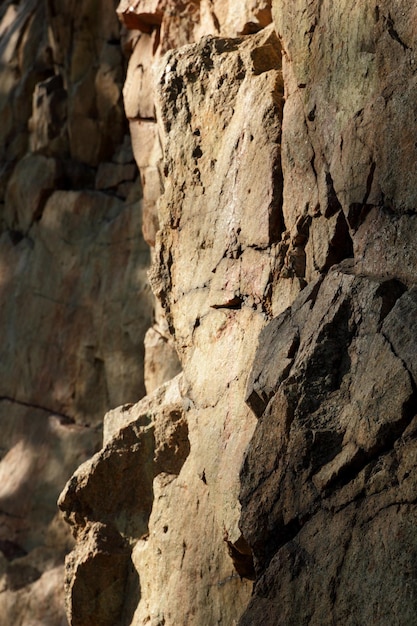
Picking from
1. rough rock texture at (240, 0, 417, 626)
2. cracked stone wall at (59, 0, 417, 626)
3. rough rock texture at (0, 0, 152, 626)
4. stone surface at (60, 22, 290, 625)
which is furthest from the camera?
rough rock texture at (0, 0, 152, 626)

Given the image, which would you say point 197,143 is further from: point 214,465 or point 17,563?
point 17,563

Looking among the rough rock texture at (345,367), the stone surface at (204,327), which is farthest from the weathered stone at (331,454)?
the stone surface at (204,327)

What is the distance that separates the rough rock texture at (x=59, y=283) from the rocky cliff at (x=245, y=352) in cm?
3

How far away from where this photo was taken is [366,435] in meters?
3.06

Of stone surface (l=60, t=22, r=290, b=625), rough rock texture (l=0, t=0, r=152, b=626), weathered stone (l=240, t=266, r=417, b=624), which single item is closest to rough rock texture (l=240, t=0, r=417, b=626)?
weathered stone (l=240, t=266, r=417, b=624)

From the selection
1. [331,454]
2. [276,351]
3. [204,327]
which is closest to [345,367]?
[331,454]

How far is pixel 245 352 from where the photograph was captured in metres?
4.14

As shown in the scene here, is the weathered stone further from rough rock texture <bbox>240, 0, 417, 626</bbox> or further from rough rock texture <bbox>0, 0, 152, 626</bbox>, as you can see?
rough rock texture <bbox>0, 0, 152, 626</bbox>

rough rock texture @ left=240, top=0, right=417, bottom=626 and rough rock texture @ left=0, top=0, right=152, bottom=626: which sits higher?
rough rock texture @ left=0, top=0, right=152, bottom=626

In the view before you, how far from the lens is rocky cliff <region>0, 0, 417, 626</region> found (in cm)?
311

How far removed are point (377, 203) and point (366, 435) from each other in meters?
0.88

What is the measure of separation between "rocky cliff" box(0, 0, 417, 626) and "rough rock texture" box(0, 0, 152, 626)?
28 millimetres

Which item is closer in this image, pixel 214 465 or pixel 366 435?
pixel 366 435

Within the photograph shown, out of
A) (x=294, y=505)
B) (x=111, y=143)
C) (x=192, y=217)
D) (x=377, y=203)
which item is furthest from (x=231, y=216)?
(x=111, y=143)
